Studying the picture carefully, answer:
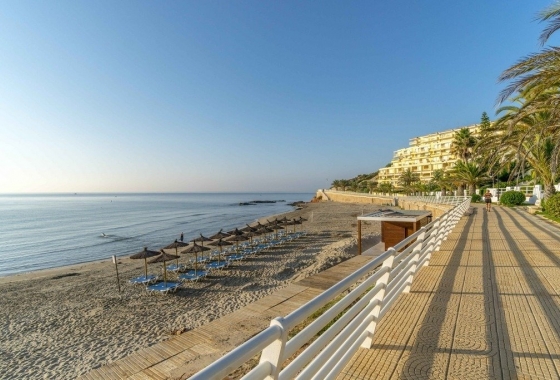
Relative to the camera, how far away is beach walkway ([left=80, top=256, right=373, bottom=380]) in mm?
3967

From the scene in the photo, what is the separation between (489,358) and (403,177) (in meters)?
80.5

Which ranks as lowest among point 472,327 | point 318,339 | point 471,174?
point 472,327

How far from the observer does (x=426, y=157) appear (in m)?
94.2

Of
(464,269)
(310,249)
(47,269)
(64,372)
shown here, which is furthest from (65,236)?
(464,269)

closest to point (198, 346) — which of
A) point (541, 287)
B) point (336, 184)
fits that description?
point (541, 287)

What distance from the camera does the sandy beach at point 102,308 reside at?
7461 mm

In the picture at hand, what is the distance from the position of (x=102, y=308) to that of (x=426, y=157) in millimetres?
100184

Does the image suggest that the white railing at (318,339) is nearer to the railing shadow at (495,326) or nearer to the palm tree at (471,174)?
the railing shadow at (495,326)

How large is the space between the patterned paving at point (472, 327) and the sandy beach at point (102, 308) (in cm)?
623

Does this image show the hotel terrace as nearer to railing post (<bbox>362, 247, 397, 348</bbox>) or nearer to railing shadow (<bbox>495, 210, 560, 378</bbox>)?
railing shadow (<bbox>495, 210, 560, 378</bbox>)

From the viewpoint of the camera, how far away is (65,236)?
110 ft

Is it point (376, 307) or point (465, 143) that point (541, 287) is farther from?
point (465, 143)

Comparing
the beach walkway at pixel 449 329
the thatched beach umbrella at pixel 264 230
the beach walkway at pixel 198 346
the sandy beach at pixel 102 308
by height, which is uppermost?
the beach walkway at pixel 449 329

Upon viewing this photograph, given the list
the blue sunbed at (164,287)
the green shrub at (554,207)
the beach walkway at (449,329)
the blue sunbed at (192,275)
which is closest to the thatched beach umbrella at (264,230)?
the blue sunbed at (192,275)
